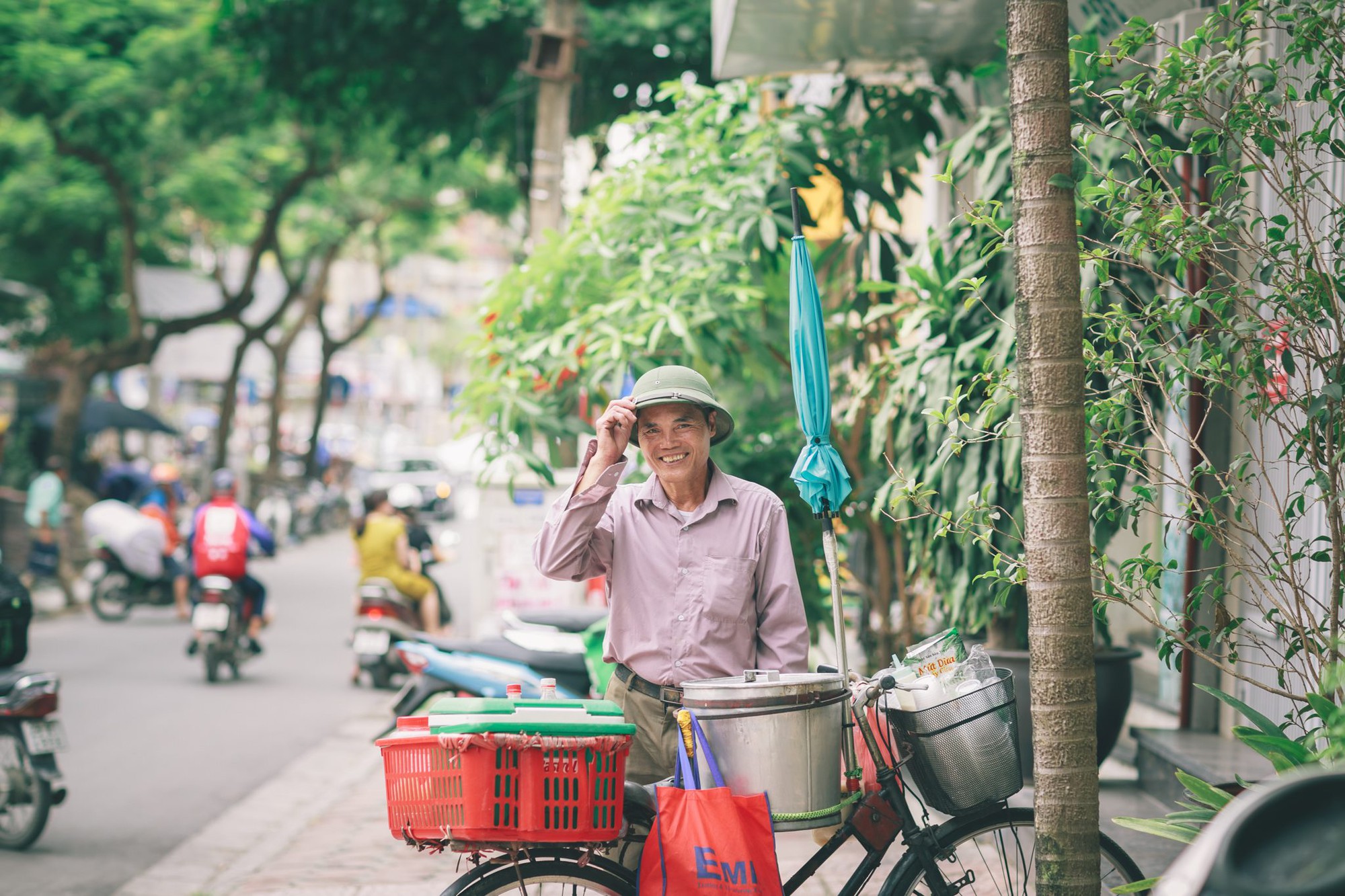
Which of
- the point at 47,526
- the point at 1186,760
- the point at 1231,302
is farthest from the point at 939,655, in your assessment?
the point at 47,526

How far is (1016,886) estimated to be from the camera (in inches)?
132

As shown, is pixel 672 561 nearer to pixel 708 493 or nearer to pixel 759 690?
pixel 708 493

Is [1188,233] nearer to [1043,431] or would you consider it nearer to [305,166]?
[1043,431]

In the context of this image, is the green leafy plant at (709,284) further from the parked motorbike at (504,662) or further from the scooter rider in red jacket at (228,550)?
the scooter rider in red jacket at (228,550)

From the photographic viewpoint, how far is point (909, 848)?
10.7 feet

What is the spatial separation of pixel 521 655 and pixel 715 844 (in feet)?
11.9

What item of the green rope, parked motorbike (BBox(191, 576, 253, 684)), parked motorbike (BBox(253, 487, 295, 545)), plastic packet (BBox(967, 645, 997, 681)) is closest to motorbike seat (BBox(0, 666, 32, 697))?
parked motorbike (BBox(191, 576, 253, 684))

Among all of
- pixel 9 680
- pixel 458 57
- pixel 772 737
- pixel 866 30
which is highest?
pixel 458 57

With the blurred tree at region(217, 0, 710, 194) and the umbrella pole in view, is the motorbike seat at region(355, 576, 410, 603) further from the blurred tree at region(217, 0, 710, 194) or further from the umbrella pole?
the umbrella pole

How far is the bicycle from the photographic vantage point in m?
3.18

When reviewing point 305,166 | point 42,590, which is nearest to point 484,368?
point 42,590

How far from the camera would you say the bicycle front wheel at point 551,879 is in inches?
119

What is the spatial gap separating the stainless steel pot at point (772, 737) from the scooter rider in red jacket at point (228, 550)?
902 centimetres

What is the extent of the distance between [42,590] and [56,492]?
70.5 inches
